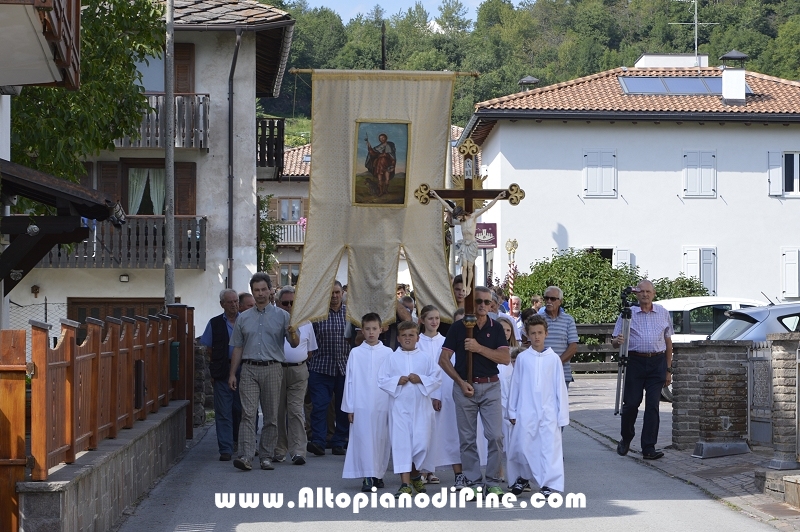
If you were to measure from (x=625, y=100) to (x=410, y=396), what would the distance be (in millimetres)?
28791

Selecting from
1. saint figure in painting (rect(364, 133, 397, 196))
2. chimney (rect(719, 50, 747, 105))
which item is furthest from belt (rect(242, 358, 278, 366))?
chimney (rect(719, 50, 747, 105))

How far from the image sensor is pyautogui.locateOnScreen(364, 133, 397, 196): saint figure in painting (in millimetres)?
14992

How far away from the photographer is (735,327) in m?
18.0

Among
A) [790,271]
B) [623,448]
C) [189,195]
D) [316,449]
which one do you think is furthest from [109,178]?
[790,271]

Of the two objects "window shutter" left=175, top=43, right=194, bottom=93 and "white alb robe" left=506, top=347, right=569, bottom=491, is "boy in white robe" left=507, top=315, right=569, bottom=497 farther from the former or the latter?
"window shutter" left=175, top=43, right=194, bottom=93

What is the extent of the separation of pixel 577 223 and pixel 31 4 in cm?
2980

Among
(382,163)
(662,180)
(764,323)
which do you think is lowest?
(764,323)

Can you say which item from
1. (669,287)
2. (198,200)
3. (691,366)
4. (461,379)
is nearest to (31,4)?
(461,379)

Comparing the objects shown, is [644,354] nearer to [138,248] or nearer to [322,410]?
[322,410]

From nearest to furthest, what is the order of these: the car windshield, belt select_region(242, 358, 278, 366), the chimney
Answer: belt select_region(242, 358, 278, 366) < the car windshield < the chimney

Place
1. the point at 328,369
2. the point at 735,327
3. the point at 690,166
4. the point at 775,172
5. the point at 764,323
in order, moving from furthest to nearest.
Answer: the point at 775,172, the point at 690,166, the point at 735,327, the point at 764,323, the point at 328,369

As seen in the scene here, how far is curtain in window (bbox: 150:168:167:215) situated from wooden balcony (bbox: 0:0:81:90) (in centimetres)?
1655

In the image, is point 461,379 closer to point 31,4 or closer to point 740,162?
point 31,4

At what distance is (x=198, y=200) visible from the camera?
Answer: 2964 centimetres
